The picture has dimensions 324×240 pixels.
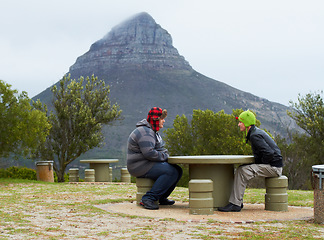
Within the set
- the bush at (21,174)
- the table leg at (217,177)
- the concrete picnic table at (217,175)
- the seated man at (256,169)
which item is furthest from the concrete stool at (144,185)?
the bush at (21,174)

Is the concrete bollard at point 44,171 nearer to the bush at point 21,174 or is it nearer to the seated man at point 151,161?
the bush at point 21,174

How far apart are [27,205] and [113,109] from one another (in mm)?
18046

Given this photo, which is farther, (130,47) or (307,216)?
(130,47)

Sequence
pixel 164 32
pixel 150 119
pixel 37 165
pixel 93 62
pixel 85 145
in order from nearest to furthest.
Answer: pixel 150 119
pixel 37 165
pixel 85 145
pixel 93 62
pixel 164 32

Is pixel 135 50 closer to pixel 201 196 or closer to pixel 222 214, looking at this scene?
pixel 222 214

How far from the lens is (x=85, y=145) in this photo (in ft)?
87.7

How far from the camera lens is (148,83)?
380 feet

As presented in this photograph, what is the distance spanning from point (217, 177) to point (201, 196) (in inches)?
34.1

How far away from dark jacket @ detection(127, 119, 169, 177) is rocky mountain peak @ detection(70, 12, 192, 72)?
116 meters

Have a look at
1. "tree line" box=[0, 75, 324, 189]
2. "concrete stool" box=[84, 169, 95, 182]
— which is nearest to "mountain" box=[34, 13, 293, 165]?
"tree line" box=[0, 75, 324, 189]

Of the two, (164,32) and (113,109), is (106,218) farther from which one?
A: (164,32)

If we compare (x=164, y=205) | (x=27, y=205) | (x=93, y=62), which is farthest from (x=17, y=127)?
(x=93, y=62)

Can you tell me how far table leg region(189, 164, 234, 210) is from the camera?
8.58 m

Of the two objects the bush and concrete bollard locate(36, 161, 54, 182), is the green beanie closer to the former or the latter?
concrete bollard locate(36, 161, 54, 182)
